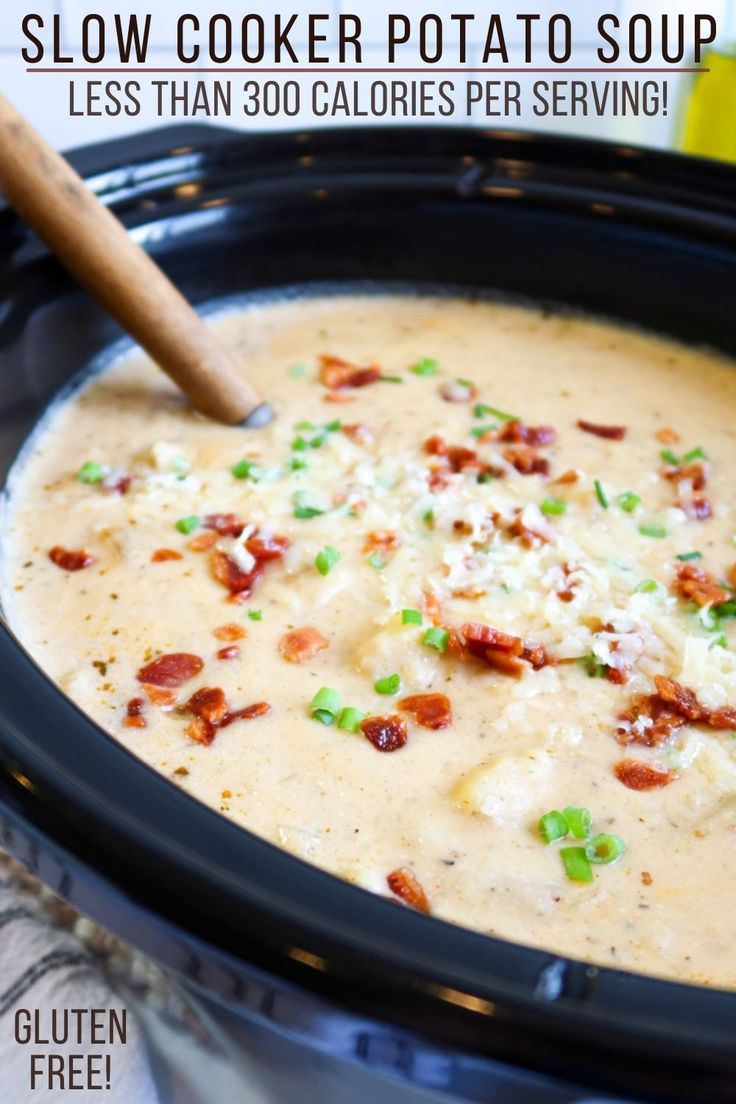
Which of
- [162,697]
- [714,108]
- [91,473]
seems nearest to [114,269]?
[91,473]

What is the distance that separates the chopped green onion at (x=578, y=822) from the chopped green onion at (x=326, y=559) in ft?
1.25

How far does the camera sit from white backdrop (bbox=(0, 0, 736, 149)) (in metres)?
1.99

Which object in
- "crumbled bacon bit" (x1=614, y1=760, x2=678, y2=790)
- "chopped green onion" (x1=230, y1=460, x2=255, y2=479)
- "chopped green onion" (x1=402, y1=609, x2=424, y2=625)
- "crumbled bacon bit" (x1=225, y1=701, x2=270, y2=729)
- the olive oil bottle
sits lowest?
"crumbled bacon bit" (x1=614, y1=760, x2=678, y2=790)

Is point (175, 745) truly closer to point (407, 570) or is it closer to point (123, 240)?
point (407, 570)

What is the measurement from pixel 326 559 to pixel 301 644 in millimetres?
118

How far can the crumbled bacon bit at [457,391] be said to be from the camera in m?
1.63

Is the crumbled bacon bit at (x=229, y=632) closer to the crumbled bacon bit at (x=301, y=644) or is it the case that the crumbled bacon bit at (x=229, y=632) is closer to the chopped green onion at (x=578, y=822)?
the crumbled bacon bit at (x=301, y=644)

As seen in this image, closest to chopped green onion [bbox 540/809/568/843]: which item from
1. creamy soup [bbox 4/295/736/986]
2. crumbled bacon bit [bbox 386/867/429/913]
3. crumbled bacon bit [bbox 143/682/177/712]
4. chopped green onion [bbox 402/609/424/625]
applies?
creamy soup [bbox 4/295/736/986]

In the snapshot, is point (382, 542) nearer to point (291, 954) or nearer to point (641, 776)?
point (641, 776)

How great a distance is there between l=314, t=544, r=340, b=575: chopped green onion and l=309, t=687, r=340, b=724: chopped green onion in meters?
0.19

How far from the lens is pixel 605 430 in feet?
5.15

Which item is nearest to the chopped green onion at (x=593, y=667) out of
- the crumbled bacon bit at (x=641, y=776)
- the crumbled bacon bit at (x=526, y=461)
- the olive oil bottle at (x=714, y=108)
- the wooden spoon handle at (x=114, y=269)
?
the crumbled bacon bit at (x=641, y=776)

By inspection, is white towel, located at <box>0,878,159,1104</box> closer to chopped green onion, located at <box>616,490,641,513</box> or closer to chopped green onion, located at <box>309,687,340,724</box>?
chopped green onion, located at <box>309,687,340,724</box>

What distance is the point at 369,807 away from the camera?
3.42 feet
